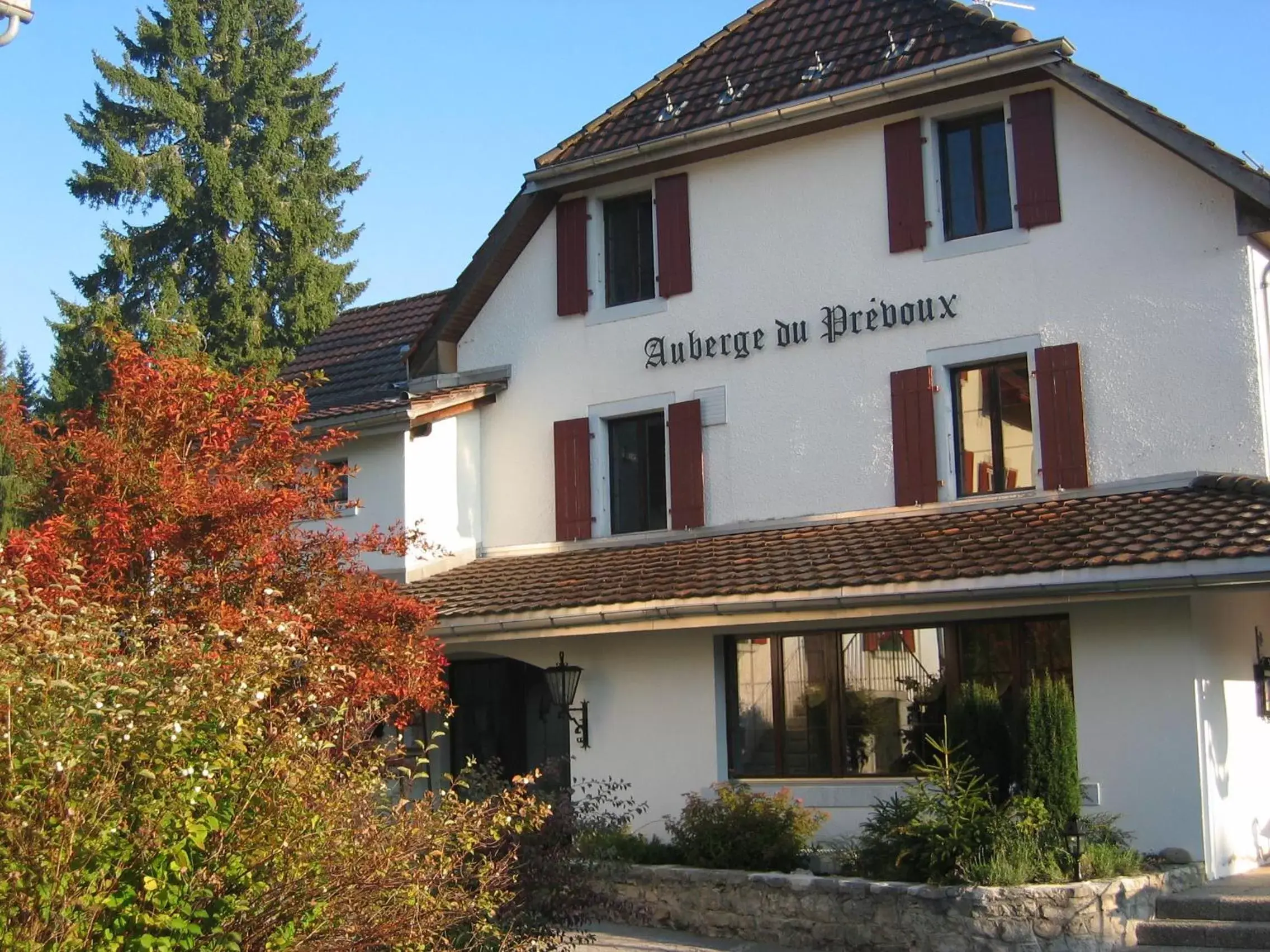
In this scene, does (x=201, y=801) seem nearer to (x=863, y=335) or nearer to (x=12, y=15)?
(x=12, y=15)

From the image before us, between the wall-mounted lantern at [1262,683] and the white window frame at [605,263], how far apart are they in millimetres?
7655

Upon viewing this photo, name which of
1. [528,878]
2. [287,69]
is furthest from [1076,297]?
[287,69]

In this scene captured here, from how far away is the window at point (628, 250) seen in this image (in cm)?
1811

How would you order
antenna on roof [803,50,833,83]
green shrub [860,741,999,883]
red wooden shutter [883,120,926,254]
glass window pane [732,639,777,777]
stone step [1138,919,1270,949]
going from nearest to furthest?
stone step [1138,919,1270,949], green shrub [860,741,999,883], glass window pane [732,639,777,777], red wooden shutter [883,120,926,254], antenna on roof [803,50,833,83]

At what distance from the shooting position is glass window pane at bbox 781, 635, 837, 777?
48.2ft

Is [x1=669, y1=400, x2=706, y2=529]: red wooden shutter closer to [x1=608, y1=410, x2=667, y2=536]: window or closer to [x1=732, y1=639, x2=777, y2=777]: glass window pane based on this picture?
[x1=608, y1=410, x2=667, y2=536]: window

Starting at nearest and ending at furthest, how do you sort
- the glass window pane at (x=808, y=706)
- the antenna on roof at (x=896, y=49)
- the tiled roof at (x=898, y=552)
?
the tiled roof at (x=898, y=552)
the glass window pane at (x=808, y=706)
the antenna on roof at (x=896, y=49)

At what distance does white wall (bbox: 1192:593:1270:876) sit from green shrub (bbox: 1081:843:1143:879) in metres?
1.06

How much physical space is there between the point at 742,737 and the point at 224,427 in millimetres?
6259

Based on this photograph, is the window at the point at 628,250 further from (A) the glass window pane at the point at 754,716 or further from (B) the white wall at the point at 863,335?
(A) the glass window pane at the point at 754,716

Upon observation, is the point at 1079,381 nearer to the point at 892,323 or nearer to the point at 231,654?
the point at 892,323

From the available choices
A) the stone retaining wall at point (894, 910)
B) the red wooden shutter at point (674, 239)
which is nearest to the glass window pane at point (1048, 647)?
the stone retaining wall at point (894, 910)

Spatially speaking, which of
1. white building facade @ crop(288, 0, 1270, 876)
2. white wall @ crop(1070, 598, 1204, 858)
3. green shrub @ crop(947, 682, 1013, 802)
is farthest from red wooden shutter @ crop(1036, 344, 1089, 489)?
green shrub @ crop(947, 682, 1013, 802)

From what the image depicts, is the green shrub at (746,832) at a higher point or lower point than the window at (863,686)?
lower
